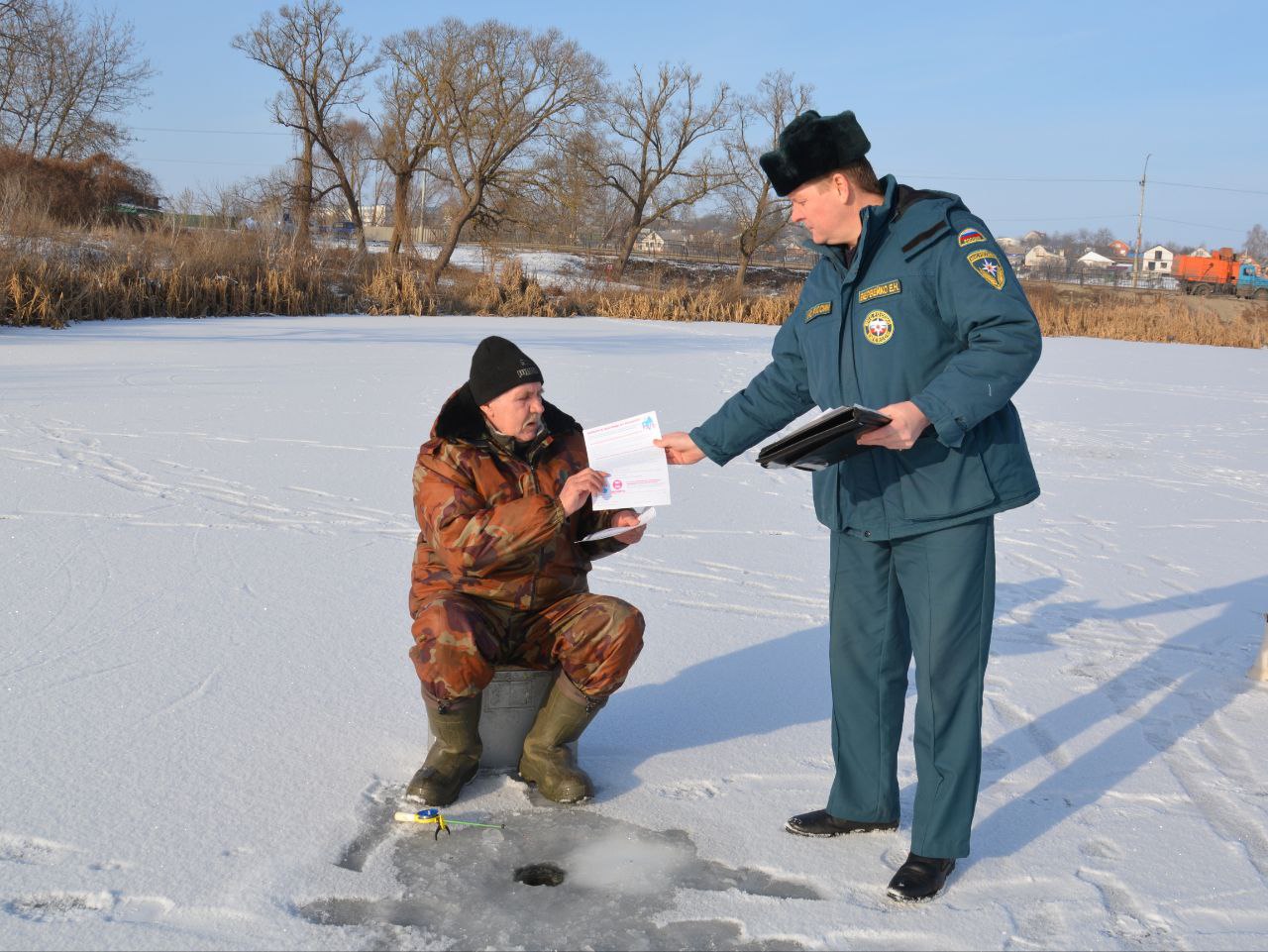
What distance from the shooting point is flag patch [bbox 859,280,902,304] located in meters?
2.84

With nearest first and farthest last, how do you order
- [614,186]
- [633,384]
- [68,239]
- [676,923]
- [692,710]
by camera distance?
[676,923] → [692,710] → [633,384] → [68,239] → [614,186]

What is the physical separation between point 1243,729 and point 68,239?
1902cm

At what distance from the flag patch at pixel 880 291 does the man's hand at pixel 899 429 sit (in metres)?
0.33

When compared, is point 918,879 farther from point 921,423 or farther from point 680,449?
point 680,449

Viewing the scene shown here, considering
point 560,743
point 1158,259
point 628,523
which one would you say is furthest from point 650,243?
point 1158,259

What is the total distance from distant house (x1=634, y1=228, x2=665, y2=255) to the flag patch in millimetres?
53790

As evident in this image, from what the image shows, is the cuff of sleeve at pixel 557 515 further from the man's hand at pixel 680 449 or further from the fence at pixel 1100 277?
the fence at pixel 1100 277

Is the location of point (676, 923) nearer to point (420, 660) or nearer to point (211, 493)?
point (420, 660)

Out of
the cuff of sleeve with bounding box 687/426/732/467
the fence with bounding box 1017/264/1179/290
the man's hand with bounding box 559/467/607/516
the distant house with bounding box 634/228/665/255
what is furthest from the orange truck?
the man's hand with bounding box 559/467/607/516

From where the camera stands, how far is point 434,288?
24.1m

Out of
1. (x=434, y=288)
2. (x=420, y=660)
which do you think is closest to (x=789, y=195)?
(x=420, y=660)

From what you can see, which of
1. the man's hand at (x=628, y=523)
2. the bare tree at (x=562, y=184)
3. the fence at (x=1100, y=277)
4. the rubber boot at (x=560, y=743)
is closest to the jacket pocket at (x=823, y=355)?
the man's hand at (x=628, y=523)

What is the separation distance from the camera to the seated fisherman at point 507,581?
3158 millimetres

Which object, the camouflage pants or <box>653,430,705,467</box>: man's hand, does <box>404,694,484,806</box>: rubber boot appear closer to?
the camouflage pants
